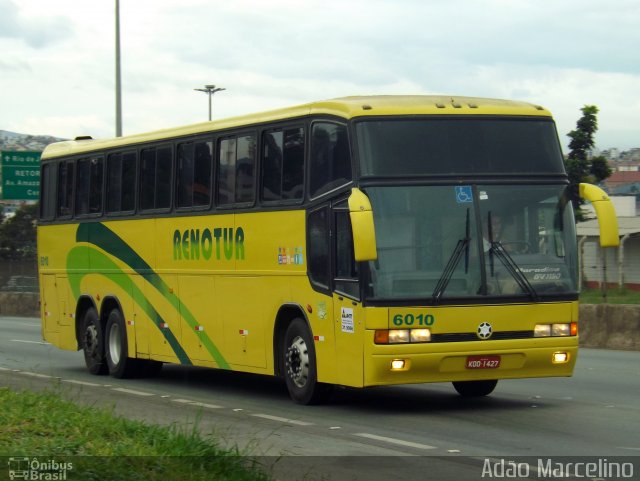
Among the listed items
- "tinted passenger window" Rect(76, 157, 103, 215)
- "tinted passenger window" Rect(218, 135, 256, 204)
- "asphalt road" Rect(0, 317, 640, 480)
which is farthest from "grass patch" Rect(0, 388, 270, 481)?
"tinted passenger window" Rect(76, 157, 103, 215)

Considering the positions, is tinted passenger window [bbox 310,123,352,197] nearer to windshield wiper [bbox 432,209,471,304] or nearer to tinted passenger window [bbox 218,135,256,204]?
windshield wiper [bbox 432,209,471,304]

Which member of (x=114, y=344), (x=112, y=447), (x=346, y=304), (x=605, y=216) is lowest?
(x=112, y=447)

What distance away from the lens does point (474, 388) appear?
1555 centimetres

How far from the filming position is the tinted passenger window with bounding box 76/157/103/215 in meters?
20.8

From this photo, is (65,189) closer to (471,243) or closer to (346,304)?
(346,304)

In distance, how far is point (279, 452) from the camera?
11.0 meters

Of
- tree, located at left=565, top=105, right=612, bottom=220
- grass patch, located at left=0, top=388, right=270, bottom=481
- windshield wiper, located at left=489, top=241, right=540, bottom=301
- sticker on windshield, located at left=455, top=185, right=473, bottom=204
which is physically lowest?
grass patch, located at left=0, top=388, right=270, bottom=481

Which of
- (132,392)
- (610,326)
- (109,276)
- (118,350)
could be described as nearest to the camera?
(132,392)

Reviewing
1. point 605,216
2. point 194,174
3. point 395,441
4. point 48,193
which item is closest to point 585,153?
point 48,193

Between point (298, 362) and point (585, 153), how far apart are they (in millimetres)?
25531

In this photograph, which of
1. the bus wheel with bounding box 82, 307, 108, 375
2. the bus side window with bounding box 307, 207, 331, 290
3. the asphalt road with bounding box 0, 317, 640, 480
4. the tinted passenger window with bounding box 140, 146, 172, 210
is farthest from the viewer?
the bus wheel with bounding box 82, 307, 108, 375

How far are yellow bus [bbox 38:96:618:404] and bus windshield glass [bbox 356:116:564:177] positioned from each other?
2 cm

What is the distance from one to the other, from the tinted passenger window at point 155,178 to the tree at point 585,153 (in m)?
21.3

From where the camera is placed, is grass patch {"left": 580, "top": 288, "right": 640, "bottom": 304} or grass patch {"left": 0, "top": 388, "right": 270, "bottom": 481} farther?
grass patch {"left": 580, "top": 288, "right": 640, "bottom": 304}
